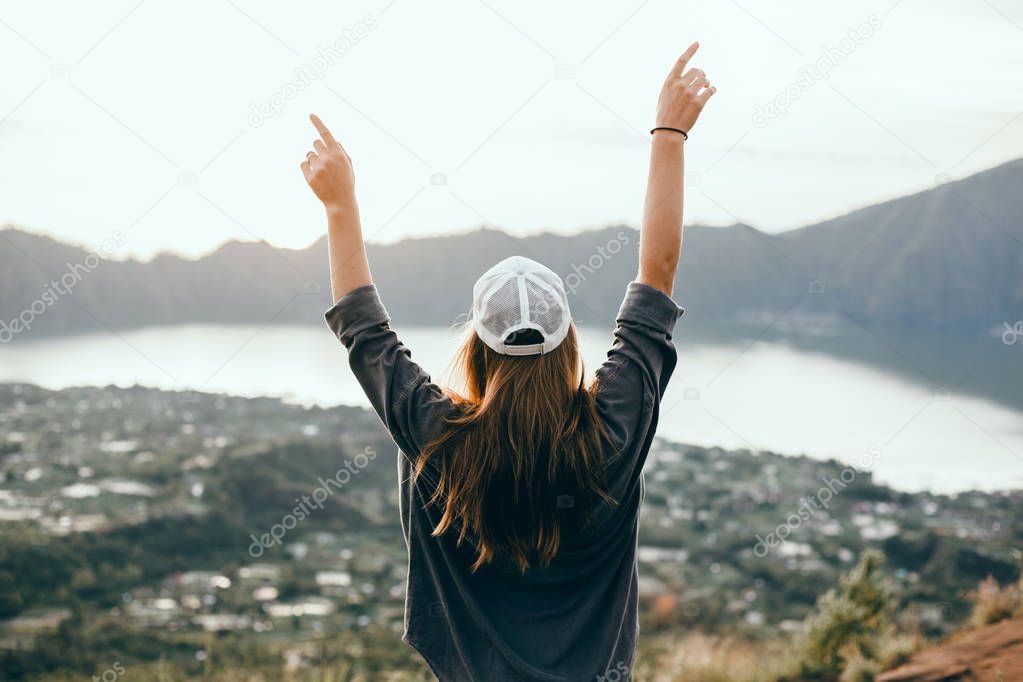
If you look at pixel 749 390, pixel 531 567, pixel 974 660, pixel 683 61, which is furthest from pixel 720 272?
pixel 531 567

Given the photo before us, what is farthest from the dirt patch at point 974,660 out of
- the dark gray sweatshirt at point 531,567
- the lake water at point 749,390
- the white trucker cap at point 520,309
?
the lake water at point 749,390

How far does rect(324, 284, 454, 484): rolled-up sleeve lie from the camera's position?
931 mm

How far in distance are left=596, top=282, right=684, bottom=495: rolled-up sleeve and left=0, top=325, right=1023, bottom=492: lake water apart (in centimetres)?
744

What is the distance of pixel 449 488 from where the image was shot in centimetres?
93

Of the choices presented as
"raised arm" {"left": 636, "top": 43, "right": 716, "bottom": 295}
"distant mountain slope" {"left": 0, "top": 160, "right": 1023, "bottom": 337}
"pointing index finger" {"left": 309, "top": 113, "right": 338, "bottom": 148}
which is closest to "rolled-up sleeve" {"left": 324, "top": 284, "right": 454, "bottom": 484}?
"pointing index finger" {"left": 309, "top": 113, "right": 338, "bottom": 148}

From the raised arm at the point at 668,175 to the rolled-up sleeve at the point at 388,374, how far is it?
0.34 m

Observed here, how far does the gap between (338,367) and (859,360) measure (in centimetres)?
909

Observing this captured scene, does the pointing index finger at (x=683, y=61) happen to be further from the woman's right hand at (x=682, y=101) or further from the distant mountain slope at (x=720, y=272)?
→ the distant mountain slope at (x=720, y=272)

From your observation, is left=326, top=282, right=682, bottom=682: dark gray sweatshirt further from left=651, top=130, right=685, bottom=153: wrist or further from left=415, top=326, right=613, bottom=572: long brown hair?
left=651, top=130, right=685, bottom=153: wrist

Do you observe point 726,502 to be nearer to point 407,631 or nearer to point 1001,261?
point 1001,261

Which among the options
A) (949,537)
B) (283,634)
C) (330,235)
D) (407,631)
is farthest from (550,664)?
(949,537)

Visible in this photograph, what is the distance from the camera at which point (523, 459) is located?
918mm

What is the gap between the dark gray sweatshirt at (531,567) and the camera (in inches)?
37.4

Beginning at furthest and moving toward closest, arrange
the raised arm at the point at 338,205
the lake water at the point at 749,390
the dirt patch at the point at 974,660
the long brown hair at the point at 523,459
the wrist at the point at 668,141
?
the lake water at the point at 749,390 → the dirt patch at the point at 974,660 → the wrist at the point at 668,141 → the raised arm at the point at 338,205 → the long brown hair at the point at 523,459
